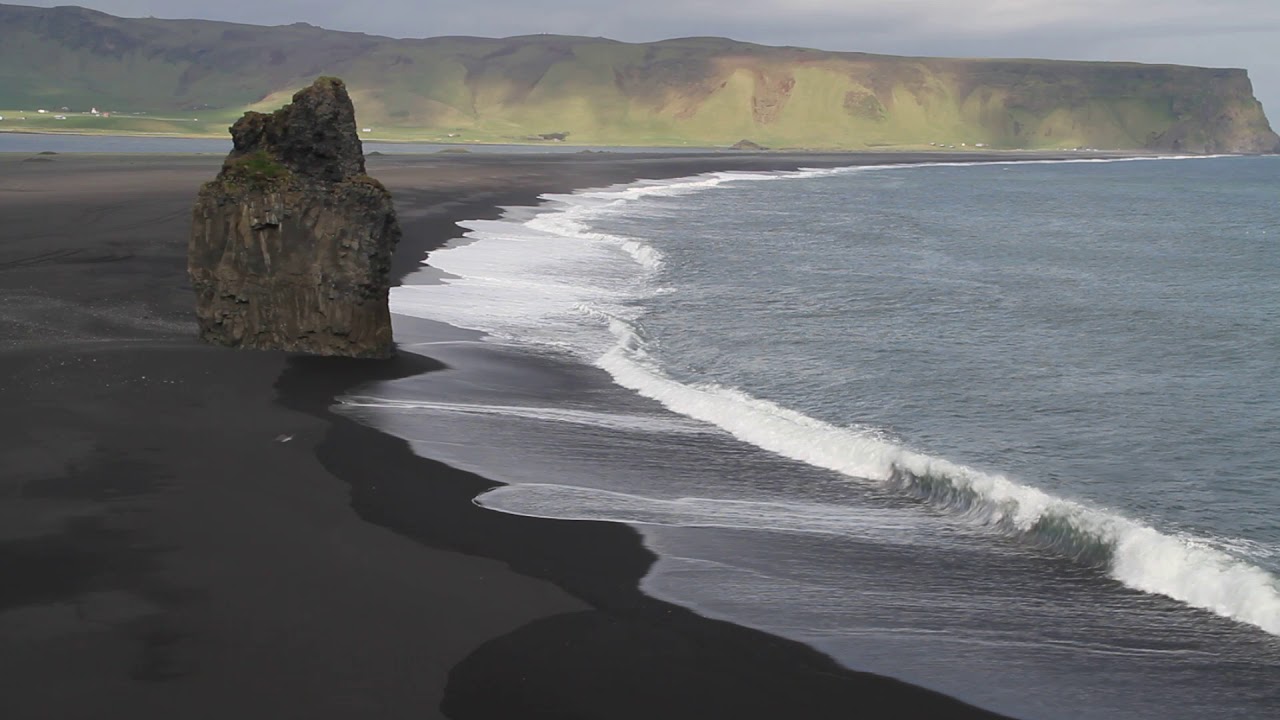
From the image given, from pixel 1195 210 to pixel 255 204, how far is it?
5871cm

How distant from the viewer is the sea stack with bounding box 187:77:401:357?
15.3m

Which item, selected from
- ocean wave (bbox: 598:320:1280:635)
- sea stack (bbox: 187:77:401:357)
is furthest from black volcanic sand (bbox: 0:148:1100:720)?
ocean wave (bbox: 598:320:1280:635)

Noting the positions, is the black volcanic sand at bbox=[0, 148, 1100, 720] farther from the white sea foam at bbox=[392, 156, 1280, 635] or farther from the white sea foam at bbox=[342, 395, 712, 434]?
the white sea foam at bbox=[392, 156, 1280, 635]

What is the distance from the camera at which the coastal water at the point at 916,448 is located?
7926mm

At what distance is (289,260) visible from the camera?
15.4 m

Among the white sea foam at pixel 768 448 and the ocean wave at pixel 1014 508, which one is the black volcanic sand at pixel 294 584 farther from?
the ocean wave at pixel 1014 508

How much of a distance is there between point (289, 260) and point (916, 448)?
763cm

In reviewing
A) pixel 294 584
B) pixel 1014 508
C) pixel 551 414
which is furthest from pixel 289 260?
pixel 1014 508

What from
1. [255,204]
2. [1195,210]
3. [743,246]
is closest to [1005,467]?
[255,204]

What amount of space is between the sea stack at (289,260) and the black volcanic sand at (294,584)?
4.30 ft

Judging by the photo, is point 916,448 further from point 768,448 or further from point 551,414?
point 551,414

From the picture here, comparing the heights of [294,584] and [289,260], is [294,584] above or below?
below

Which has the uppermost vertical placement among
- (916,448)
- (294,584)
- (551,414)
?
(916,448)

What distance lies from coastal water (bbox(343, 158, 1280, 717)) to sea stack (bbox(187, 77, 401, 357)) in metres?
1.56
